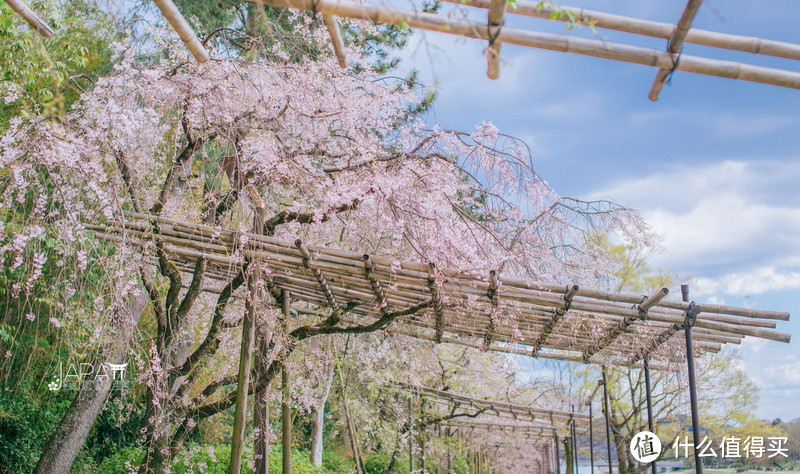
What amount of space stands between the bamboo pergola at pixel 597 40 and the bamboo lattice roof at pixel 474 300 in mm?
2028

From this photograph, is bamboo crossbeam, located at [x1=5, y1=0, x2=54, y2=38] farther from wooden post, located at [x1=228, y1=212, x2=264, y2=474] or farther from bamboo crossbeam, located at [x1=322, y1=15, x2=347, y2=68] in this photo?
wooden post, located at [x1=228, y1=212, x2=264, y2=474]

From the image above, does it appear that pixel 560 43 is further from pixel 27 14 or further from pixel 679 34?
pixel 27 14

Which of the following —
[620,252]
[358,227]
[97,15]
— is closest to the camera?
[358,227]

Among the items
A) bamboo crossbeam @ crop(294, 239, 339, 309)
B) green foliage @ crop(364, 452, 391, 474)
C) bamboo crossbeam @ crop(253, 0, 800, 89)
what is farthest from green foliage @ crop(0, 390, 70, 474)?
bamboo crossbeam @ crop(253, 0, 800, 89)

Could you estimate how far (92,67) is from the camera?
24.2 ft

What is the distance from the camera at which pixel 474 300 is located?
396 cm

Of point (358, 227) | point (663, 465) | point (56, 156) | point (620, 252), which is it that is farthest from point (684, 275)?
point (56, 156)

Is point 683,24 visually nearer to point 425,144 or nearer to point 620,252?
point 425,144

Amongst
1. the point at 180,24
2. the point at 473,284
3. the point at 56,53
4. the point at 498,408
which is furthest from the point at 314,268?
the point at 498,408

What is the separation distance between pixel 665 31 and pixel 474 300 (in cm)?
254

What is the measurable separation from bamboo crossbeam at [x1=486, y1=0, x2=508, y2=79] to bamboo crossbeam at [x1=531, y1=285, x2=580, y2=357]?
214 cm

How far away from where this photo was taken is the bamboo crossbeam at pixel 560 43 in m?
1.61

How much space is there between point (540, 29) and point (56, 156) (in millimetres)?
2926

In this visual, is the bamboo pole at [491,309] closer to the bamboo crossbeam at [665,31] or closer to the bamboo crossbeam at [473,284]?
the bamboo crossbeam at [473,284]
